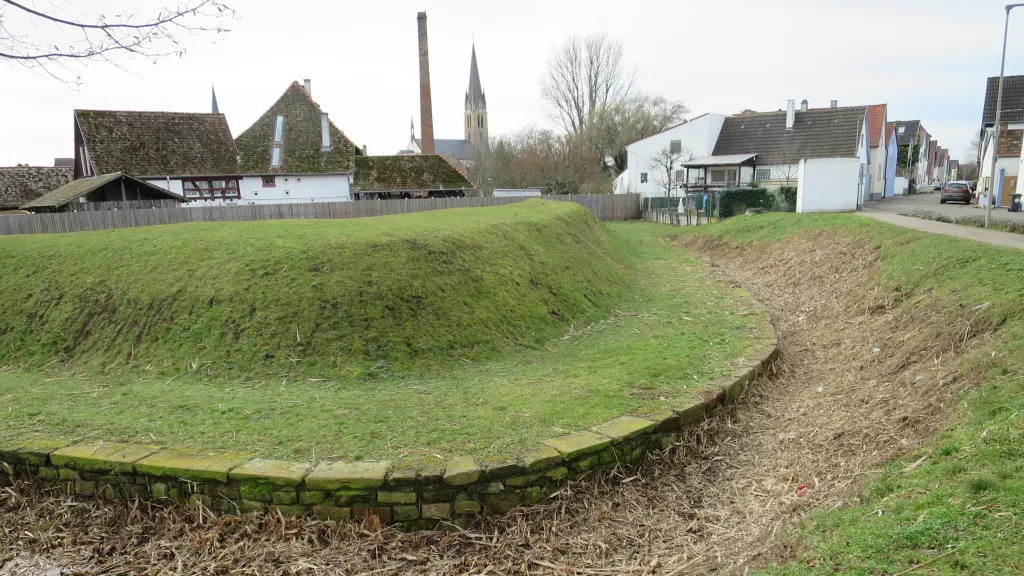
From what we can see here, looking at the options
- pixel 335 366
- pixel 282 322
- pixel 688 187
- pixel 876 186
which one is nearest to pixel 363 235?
pixel 282 322

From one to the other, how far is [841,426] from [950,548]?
8.11 feet

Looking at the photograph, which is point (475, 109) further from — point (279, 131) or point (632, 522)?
point (632, 522)

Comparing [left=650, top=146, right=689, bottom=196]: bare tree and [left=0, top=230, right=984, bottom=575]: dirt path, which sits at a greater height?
[left=650, top=146, right=689, bottom=196]: bare tree

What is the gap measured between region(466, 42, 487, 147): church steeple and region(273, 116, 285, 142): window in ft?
192

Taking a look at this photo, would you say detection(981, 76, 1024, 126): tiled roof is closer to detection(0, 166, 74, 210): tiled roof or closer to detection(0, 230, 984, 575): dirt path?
detection(0, 230, 984, 575): dirt path

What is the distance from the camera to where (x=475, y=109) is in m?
94.1

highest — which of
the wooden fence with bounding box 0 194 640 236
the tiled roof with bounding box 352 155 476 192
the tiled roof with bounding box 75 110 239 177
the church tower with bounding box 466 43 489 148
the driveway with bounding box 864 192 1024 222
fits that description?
the church tower with bounding box 466 43 489 148

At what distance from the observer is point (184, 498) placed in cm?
390

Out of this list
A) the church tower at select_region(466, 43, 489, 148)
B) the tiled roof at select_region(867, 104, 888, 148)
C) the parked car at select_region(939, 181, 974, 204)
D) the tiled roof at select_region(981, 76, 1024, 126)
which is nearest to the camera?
the tiled roof at select_region(981, 76, 1024, 126)

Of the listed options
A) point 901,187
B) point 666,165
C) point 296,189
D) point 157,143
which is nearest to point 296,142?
point 296,189

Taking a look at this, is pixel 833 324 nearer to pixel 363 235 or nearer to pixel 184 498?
pixel 363 235

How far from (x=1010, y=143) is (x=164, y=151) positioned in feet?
134

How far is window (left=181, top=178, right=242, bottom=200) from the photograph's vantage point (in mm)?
29359

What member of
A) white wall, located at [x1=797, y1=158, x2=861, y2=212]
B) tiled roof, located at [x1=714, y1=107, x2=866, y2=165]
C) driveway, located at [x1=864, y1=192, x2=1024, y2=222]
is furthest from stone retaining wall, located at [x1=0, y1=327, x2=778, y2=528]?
tiled roof, located at [x1=714, y1=107, x2=866, y2=165]
